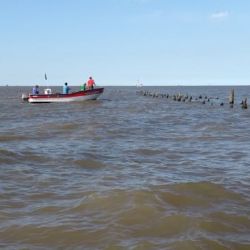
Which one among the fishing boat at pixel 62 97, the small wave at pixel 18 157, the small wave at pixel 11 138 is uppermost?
the fishing boat at pixel 62 97

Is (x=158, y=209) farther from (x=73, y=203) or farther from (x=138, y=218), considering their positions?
(x=73, y=203)

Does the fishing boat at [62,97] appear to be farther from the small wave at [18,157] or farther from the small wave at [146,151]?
the small wave at [18,157]

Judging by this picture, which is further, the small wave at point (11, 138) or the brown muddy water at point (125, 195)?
the small wave at point (11, 138)

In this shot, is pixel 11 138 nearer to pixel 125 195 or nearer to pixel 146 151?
pixel 146 151

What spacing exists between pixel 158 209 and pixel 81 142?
31.7 ft

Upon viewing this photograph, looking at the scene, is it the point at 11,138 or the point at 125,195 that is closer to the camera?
the point at 125,195

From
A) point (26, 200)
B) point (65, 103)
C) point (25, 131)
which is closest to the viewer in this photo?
point (26, 200)

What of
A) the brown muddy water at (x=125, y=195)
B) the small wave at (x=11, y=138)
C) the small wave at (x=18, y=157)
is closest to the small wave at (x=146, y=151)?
the brown muddy water at (x=125, y=195)

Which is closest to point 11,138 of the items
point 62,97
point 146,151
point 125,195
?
point 146,151

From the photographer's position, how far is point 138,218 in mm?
7828

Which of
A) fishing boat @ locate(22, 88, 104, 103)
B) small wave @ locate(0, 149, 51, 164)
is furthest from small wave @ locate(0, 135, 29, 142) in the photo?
fishing boat @ locate(22, 88, 104, 103)

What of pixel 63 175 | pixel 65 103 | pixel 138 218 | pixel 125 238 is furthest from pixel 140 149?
pixel 65 103

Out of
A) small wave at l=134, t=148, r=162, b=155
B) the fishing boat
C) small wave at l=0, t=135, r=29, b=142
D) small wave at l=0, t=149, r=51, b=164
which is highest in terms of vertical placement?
the fishing boat

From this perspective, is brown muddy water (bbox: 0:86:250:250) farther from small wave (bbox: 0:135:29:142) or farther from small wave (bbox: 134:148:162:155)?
small wave (bbox: 0:135:29:142)
